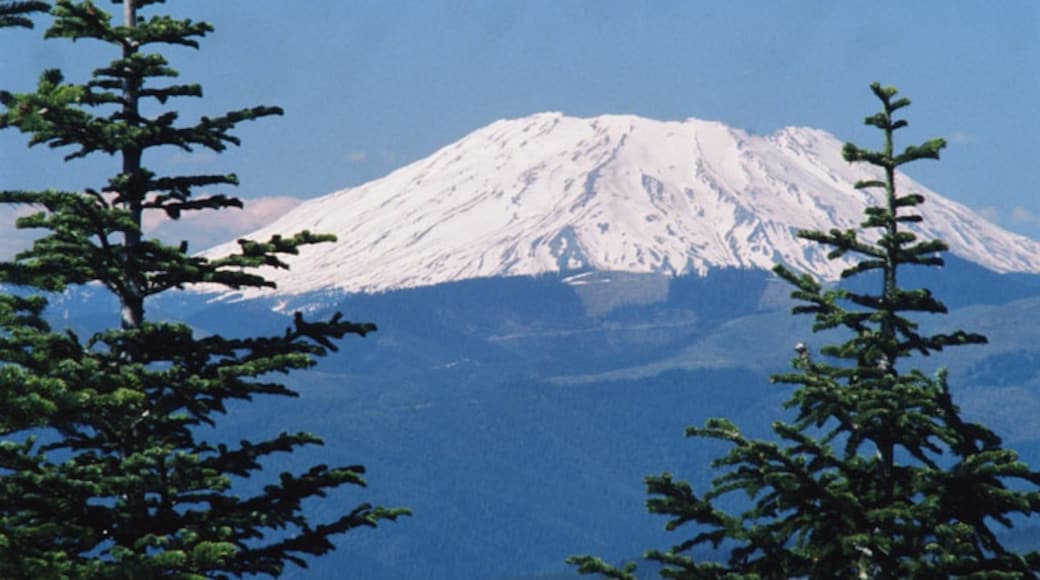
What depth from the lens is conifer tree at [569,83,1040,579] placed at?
22297 mm

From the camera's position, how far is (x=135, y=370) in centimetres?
2167

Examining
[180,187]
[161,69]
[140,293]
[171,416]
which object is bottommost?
[171,416]

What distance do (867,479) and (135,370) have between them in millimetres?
10151

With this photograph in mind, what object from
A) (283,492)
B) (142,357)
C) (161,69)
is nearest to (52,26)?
(161,69)

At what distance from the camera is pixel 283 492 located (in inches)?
916

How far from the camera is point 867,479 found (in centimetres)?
2414

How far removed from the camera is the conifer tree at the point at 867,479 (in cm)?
2230

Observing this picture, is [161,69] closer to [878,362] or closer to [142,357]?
[142,357]

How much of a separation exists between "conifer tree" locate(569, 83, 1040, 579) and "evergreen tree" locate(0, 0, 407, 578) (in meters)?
4.50

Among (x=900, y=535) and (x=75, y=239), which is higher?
(x=75, y=239)

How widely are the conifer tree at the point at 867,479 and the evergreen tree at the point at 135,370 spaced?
14.8ft

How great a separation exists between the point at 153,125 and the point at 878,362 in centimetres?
1066

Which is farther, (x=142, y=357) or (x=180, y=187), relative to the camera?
(x=180, y=187)

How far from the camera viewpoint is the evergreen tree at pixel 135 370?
2031 cm
